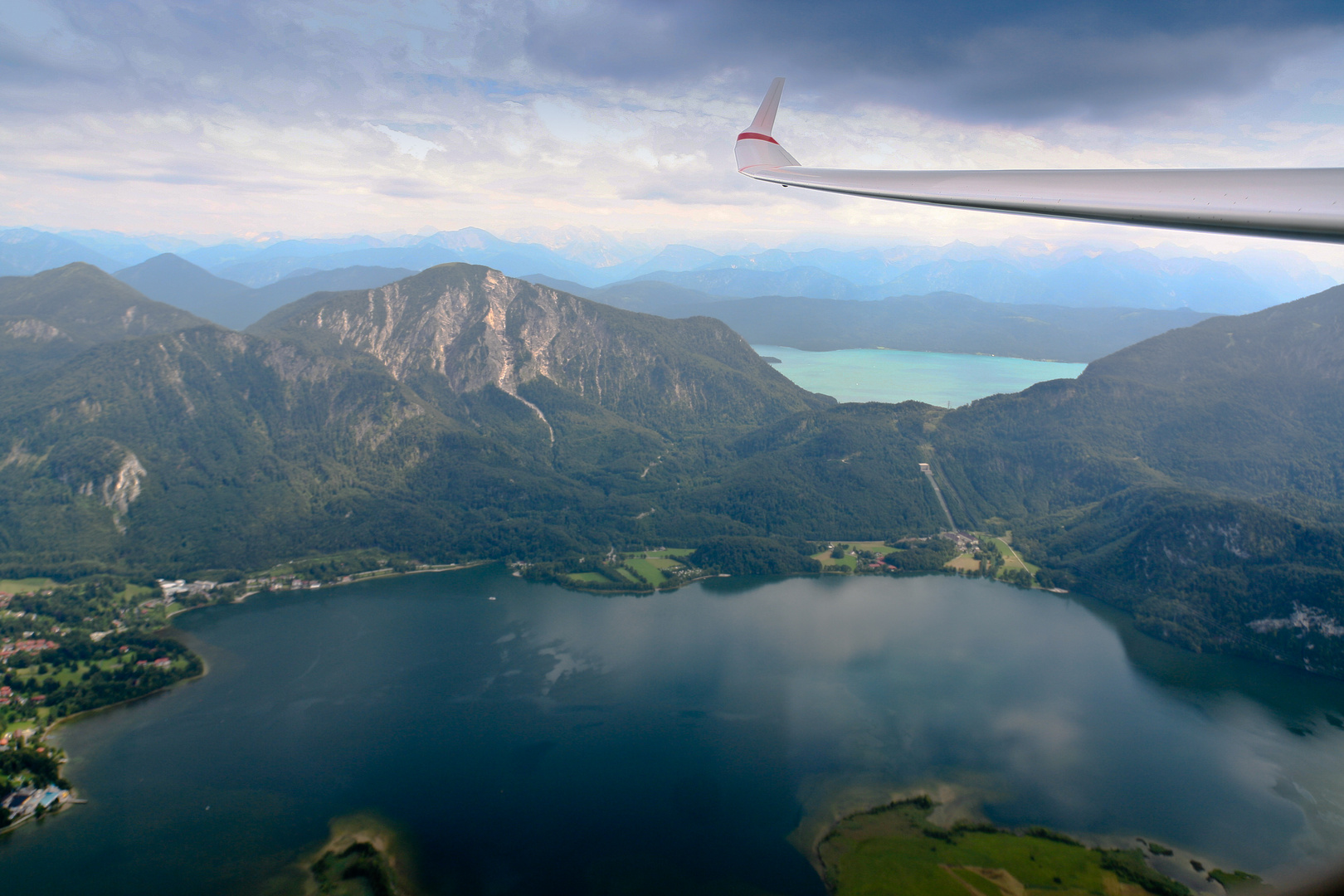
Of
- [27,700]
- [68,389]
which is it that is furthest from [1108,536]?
[68,389]

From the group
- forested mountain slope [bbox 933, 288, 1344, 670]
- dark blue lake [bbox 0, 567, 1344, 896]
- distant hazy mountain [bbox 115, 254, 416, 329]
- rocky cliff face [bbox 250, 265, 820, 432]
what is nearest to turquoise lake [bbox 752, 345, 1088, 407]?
rocky cliff face [bbox 250, 265, 820, 432]

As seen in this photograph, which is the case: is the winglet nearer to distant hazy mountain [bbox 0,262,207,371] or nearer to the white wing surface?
the white wing surface

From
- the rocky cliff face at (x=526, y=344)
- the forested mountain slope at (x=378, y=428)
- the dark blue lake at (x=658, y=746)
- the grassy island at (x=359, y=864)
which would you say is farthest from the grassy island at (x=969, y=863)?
the rocky cliff face at (x=526, y=344)

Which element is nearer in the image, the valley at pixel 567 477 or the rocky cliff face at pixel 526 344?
the valley at pixel 567 477

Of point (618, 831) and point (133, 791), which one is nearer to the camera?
point (618, 831)

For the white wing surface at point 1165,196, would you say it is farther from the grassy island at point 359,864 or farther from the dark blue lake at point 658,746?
the grassy island at point 359,864

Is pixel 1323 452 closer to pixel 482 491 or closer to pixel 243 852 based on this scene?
pixel 482 491

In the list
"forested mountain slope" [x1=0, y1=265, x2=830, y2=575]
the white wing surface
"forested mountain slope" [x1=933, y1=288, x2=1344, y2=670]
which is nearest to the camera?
the white wing surface
